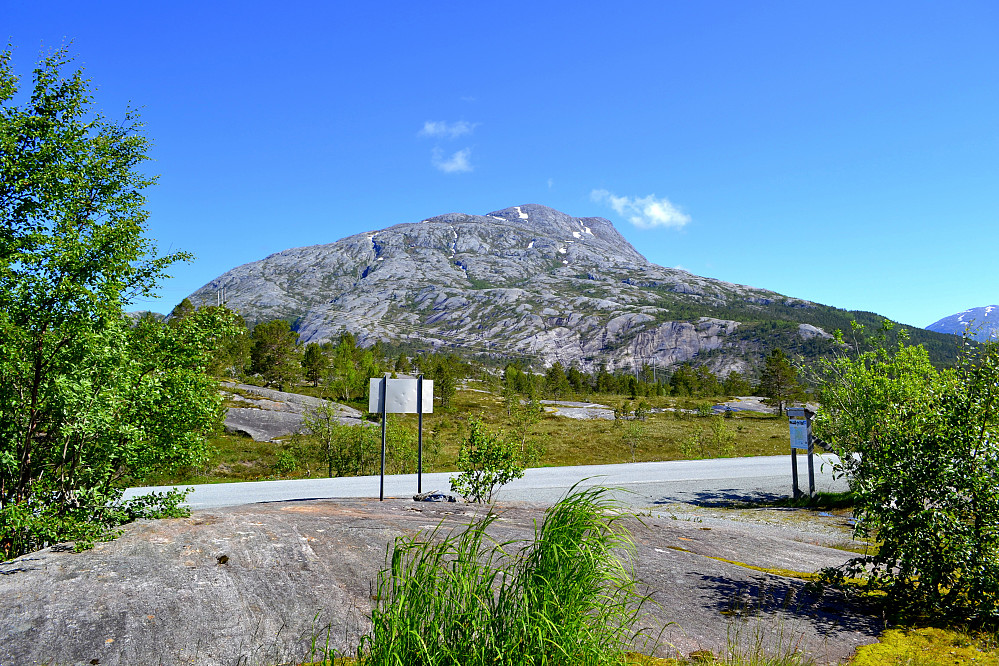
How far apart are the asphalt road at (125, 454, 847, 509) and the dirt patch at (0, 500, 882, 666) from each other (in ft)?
21.9

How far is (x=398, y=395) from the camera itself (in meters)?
12.5

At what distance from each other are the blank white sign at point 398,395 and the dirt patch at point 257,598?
5474 millimetres

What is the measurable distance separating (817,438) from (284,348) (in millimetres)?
54470

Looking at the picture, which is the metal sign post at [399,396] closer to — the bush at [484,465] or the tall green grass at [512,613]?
the bush at [484,465]

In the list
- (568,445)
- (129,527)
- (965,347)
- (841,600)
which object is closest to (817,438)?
(965,347)

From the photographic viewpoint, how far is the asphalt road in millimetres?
14627

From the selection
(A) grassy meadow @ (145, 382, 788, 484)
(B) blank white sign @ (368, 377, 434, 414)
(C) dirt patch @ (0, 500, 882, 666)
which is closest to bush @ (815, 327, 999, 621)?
(C) dirt patch @ (0, 500, 882, 666)

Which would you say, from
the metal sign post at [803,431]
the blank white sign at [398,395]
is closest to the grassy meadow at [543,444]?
the blank white sign at [398,395]

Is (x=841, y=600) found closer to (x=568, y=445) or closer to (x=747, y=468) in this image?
(x=747, y=468)

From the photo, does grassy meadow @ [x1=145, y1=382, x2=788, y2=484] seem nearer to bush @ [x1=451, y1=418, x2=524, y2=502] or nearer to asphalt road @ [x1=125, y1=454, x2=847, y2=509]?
asphalt road @ [x1=125, y1=454, x2=847, y2=509]

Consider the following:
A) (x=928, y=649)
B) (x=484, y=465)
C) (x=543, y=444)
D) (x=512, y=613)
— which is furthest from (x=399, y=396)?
(x=543, y=444)

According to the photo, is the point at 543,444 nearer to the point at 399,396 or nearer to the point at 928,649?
the point at 399,396

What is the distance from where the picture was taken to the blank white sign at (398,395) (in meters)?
12.2

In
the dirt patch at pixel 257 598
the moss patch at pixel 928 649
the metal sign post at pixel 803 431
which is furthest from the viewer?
the metal sign post at pixel 803 431
